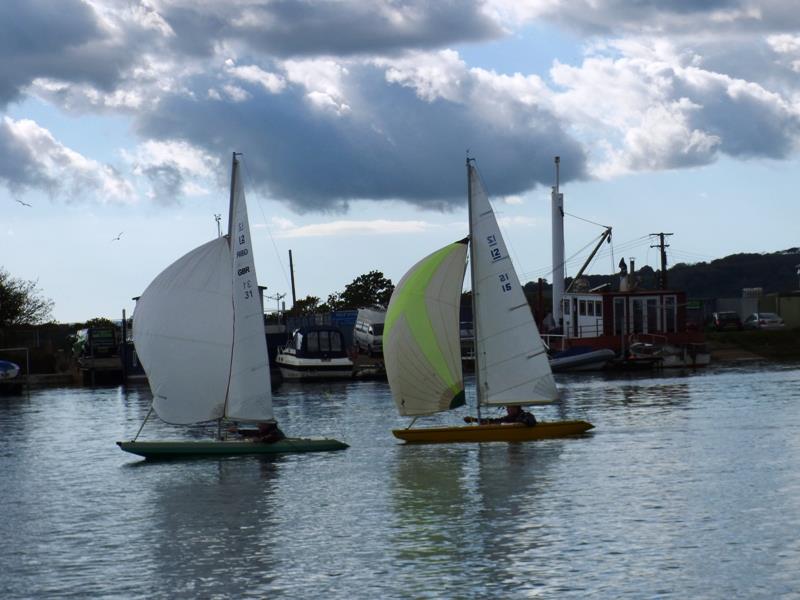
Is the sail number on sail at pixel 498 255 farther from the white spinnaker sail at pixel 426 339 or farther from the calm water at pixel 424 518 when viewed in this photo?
the calm water at pixel 424 518

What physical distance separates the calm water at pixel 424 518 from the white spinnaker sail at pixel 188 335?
2.05 meters

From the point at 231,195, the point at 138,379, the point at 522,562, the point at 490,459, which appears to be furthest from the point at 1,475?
the point at 138,379

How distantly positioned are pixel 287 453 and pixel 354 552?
47.3ft

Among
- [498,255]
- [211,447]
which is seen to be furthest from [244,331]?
[498,255]

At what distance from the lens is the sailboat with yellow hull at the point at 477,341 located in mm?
38781

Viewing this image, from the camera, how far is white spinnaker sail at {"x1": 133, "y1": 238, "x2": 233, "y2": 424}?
3672cm

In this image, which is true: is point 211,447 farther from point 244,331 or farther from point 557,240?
point 557,240

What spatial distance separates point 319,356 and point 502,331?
4237cm

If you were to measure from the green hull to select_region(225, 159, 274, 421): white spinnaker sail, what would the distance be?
4.08 ft

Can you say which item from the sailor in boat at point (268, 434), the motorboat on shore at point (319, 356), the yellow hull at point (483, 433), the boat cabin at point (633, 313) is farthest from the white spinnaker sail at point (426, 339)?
the boat cabin at point (633, 313)

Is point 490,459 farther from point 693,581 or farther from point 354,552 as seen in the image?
point 693,581

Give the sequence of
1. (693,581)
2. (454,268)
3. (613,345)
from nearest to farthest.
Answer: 1. (693,581)
2. (454,268)
3. (613,345)

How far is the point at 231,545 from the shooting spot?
85.8 ft

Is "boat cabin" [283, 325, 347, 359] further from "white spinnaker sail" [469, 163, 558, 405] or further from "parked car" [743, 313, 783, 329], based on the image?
"white spinnaker sail" [469, 163, 558, 405]
